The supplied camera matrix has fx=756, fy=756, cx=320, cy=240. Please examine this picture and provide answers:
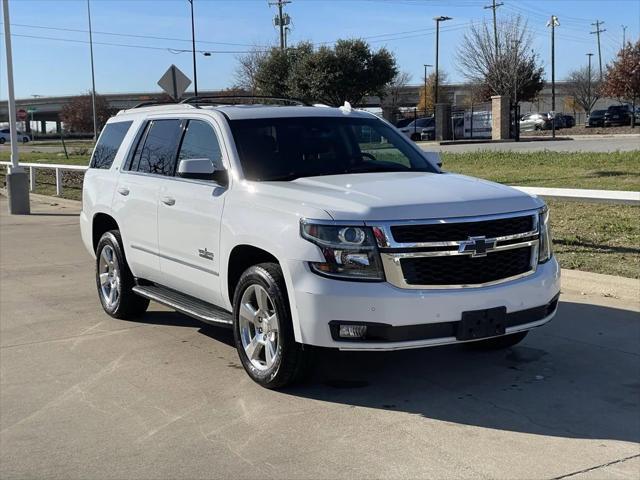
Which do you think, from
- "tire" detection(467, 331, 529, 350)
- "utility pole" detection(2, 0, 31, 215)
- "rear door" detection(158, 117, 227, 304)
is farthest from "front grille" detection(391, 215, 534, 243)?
"utility pole" detection(2, 0, 31, 215)

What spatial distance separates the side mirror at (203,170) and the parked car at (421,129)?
39213mm

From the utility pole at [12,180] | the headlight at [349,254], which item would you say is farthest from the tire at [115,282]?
the utility pole at [12,180]

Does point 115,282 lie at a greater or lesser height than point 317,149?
lesser

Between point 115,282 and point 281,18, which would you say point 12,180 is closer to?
point 115,282

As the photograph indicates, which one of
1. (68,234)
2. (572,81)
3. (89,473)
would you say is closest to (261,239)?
(89,473)

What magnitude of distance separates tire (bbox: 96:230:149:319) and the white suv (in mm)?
204

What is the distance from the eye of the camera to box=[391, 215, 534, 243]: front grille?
4605mm

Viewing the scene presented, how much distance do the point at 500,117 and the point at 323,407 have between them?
36.3 m

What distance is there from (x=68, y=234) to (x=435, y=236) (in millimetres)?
10326

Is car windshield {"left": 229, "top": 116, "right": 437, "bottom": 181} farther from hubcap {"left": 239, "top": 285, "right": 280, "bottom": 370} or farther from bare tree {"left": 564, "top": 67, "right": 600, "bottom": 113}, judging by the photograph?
bare tree {"left": 564, "top": 67, "right": 600, "bottom": 113}

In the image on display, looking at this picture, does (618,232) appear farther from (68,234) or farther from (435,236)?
(68,234)

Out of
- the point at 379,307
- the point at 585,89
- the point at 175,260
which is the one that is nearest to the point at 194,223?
the point at 175,260

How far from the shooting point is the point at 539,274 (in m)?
5.09

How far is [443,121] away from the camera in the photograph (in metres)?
42.2
